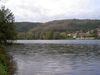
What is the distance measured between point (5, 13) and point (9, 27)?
6.44 m

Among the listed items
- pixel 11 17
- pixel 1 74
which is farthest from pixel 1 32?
pixel 1 74

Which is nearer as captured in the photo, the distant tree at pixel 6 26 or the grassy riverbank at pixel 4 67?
the grassy riverbank at pixel 4 67

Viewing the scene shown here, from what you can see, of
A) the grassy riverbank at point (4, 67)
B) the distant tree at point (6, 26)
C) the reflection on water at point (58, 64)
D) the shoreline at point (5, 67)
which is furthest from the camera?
the distant tree at point (6, 26)

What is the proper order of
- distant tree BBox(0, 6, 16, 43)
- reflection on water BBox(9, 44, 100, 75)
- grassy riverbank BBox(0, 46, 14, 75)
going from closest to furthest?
grassy riverbank BBox(0, 46, 14, 75)
reflection on water BBox(9, 44, 100, 75)
distant tree BBox(0, 6, 16, 43)

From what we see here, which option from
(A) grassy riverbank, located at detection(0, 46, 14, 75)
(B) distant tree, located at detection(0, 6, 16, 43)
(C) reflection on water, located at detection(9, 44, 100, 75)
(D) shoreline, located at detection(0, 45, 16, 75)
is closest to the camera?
(A) grassy riverbank, located at detection(0, 46, 14, 75)

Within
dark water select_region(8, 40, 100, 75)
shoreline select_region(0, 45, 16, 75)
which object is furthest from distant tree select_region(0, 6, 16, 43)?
shoreline select_region(0, 45, 16, 75)

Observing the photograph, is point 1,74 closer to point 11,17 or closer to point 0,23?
point 0,23

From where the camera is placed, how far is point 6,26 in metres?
111

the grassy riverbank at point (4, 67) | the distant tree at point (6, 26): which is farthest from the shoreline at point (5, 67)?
the distant tree at point (6, 26)

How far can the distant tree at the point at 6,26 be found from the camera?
10806 centimetres

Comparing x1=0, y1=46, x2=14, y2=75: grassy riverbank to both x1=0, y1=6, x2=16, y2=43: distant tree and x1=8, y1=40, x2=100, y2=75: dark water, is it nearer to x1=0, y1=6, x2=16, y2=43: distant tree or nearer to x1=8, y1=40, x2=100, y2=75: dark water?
x1=8, y1=40, x2=100, y2=75: dark water

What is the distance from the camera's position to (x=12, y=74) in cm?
3306

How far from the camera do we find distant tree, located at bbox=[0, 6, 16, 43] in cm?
10806

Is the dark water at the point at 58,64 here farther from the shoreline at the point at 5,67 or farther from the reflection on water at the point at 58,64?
the shoreline at the point at 5,67
